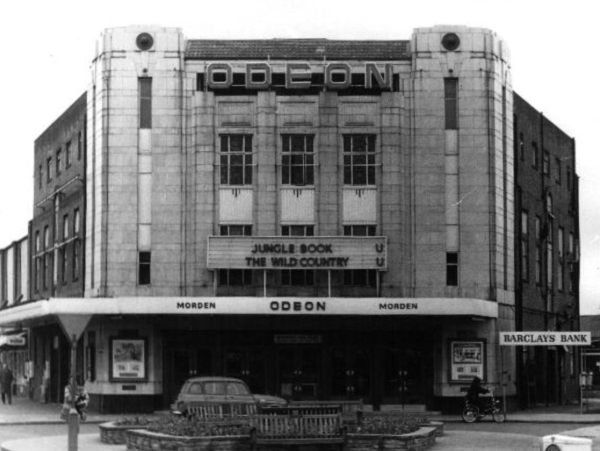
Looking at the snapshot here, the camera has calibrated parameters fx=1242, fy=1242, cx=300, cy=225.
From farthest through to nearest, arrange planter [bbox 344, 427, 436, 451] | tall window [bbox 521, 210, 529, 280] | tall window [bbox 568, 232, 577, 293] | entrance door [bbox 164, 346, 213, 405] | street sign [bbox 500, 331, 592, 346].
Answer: tall window [bbox 568, 232, 577, 293] < tall window [bbox 521, 210, 529, 280] < entrance door [bbox 164, 346, 213, 405] < street sign [bbox 500, 331, 592, 346] < planter [bbox 344, 427, 436, 451]

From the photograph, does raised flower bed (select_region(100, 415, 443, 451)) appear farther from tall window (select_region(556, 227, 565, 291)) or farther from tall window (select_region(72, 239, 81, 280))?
tall window (select_region(556, 227, 565, 291))

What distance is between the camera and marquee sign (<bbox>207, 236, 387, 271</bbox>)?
42.8 m

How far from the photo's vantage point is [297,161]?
144ft

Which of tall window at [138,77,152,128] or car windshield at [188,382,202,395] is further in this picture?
tall window at [138,77,152,128]

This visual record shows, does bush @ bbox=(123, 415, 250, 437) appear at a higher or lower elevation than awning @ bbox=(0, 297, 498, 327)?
lower

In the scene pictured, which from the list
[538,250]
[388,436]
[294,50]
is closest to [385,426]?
[388,436]

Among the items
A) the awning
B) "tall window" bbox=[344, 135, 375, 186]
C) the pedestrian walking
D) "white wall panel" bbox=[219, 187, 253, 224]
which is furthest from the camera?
the pedestrian walking

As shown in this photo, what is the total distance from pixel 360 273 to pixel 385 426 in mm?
18006

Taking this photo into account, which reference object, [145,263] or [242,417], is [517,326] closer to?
[145,263]

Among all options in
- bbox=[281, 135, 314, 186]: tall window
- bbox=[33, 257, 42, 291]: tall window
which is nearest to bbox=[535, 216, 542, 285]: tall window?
bbox=[281, 135, 314, 186]: tall window

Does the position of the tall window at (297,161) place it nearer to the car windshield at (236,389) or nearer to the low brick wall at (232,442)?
the car windshield at (236,389)

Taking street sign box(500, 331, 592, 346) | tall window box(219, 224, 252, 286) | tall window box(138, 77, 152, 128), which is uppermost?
tall window box(138, 77, 152, 128)

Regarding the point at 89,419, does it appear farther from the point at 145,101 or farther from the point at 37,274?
the point at 37,274

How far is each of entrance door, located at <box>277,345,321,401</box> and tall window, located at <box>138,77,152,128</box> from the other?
30.6 feet
